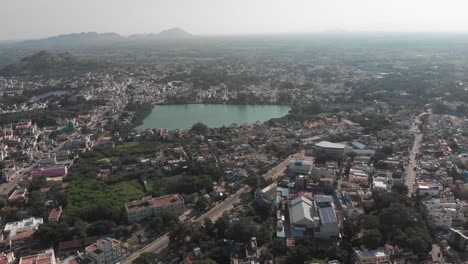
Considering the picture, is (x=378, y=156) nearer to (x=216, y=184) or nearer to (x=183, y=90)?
(x=216, y=184)

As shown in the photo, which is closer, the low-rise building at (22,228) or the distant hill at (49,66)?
the low-rise building at (22,228)

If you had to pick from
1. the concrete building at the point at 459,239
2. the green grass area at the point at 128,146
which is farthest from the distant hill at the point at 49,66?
the concrete building at the point at 459,239

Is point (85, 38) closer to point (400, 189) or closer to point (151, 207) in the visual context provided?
point (151, 207)

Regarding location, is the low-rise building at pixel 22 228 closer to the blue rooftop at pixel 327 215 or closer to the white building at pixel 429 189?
the blue rooftop at pixel 327 215

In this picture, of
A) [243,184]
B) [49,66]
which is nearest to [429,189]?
[243,184]

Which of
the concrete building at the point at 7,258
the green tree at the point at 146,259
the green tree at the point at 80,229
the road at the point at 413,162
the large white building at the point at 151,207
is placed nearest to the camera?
the green tree at the point at 146,259

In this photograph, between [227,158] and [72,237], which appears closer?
[72,237]

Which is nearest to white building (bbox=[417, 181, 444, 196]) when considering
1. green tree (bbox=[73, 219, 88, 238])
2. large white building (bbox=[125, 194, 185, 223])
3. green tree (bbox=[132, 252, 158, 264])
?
large white building (bbox=[125, 194, 185, 223])

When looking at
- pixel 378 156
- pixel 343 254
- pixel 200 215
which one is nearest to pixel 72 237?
pixel 200 215
